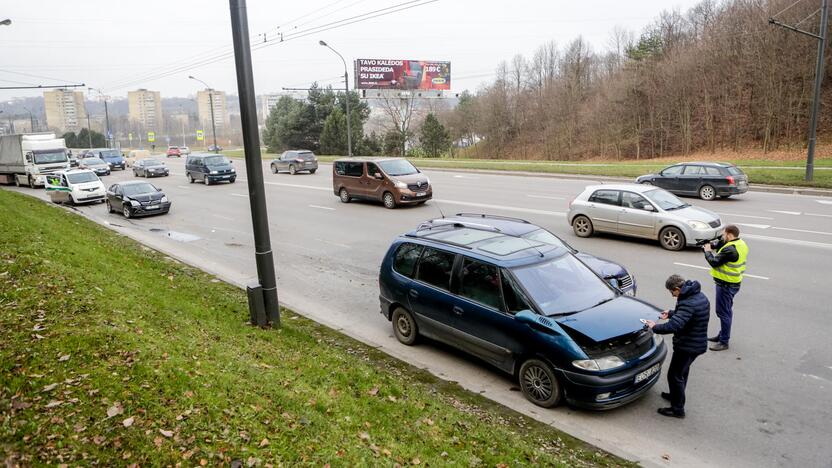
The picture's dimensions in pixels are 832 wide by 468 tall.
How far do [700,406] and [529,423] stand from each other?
6.51 ft

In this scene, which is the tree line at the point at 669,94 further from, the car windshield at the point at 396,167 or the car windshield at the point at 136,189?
the car windshield at the point at 136,189

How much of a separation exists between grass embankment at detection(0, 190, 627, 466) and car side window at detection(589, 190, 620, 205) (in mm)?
8715

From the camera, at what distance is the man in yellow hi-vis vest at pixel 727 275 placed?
24.1 feet

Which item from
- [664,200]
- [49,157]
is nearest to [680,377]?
[664,200]

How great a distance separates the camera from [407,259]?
7.91 meters

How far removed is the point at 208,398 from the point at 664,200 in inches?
468

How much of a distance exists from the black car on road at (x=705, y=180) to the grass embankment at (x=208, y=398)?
17.5 metres

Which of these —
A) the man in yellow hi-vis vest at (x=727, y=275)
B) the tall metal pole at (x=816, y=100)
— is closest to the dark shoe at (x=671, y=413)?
the man in yellow hi-vis vest at (x=727, y=275)

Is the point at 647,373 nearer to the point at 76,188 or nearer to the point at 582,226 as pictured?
the point at 582,226

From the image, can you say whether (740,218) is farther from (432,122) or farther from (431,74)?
(431,74)

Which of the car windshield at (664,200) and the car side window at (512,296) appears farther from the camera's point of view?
the car windshield at (664,200)

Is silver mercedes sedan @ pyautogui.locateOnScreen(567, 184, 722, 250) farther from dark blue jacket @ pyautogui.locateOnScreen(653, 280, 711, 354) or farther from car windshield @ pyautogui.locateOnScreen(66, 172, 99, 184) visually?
car windshield @ pyautogui.locateOnScreen(66, 172, 99, 184)

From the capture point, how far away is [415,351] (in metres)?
7.81

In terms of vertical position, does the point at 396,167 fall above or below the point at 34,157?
below
